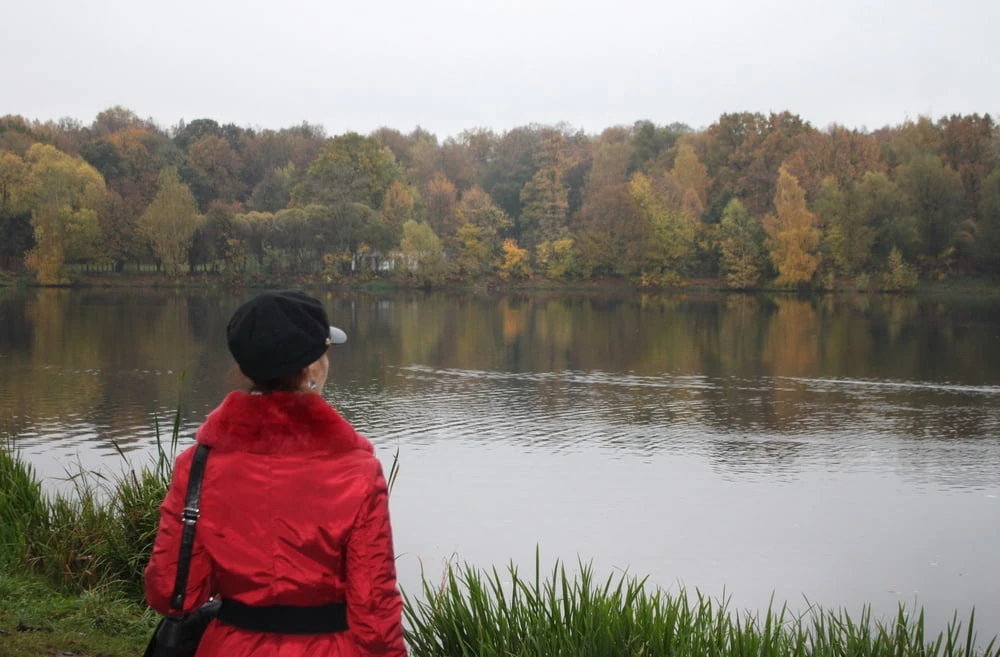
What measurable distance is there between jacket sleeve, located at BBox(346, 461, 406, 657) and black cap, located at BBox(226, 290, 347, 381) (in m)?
0.35

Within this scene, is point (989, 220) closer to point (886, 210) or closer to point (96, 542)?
point (886, 210)

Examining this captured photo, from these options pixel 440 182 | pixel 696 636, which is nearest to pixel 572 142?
pixel 440 182

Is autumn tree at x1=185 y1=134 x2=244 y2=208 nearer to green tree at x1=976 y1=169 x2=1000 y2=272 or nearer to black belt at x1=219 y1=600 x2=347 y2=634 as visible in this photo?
green tree at x1=976 y1=169 x2=1000 y2=272

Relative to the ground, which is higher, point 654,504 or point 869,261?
point 869,261

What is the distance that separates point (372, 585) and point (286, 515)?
10.9 inches

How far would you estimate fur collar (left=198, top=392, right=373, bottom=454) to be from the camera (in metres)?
2.44

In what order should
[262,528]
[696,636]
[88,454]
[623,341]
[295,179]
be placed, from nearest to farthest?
1. [262,528]
2. [696,636]
3. [88,454]
4. [623,341]
5. [295,179]

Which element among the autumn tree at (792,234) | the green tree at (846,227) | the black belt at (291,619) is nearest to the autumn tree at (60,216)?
the autumn tree at (792,234)

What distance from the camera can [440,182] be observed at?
2943 inches

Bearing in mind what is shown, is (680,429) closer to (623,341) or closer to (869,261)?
(623,341)

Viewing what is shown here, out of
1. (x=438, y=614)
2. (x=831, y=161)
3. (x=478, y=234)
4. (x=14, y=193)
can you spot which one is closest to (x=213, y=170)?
(x=14, y=193)

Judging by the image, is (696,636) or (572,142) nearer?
(696,636)

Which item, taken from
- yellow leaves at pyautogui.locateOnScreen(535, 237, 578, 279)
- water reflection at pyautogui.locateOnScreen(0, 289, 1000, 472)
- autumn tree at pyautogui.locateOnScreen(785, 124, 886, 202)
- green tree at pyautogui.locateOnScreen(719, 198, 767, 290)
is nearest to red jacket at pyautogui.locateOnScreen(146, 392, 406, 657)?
water reflection at pyautogui.locateOnScreen(0, 289, 1000, 472)

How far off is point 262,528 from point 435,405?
596 inches
